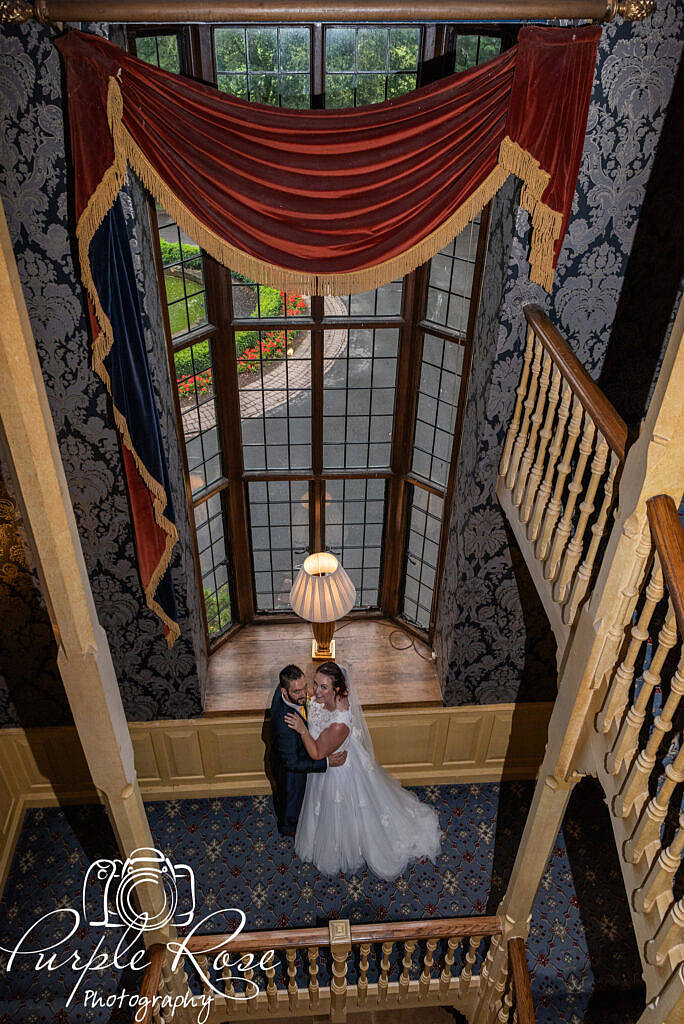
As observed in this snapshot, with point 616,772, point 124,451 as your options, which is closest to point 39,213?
point 124,451

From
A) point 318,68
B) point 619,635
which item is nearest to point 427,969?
point 619,635

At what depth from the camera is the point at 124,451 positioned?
13.9ft

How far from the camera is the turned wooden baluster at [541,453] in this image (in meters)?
3.71

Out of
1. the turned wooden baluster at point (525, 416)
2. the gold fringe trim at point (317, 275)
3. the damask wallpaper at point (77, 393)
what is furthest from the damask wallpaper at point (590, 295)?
the damask wallpaper at point (77, 393)

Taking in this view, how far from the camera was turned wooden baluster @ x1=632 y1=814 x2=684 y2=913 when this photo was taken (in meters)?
2.52

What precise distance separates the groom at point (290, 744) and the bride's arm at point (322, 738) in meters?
0.04

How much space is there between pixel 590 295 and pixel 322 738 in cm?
296

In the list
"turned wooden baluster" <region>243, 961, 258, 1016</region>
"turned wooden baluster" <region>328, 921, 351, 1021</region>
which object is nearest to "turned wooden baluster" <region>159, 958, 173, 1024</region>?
"turned wooden baluster" <region>243, 961, 258, 1016</region>

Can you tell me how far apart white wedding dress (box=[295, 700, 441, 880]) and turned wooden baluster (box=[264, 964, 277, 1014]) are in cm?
90

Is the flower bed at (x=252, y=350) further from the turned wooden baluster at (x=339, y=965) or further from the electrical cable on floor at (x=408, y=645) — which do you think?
the turned wooden baluster at (x=339, y=965)

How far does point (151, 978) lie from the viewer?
3.97 metres

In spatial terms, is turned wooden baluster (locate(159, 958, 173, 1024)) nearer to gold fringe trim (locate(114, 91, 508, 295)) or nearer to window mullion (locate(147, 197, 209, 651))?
window mullion (locate(147, 197, 209, 651))

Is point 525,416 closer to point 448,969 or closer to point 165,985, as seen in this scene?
point 448,969

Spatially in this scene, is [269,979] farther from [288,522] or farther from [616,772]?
[288,522]
